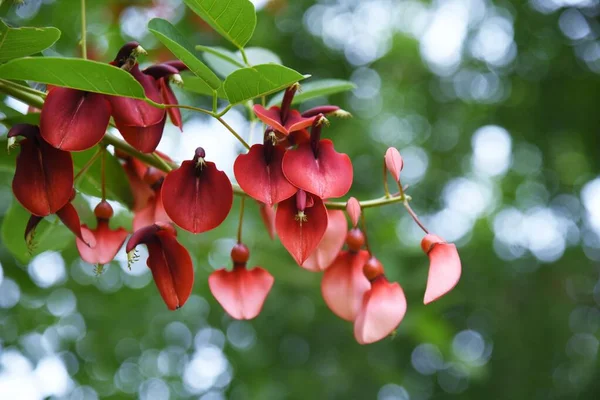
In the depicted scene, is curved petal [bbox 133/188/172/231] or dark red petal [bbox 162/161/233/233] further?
curved petal [bbox 133/188/172/231]

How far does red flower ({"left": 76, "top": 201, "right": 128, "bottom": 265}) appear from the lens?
58 cm

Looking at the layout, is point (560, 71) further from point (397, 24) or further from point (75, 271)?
point (75, 271)

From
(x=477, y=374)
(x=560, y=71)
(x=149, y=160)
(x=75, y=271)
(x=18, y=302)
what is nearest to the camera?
(x=149, y=160)

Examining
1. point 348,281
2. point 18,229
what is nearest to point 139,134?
point 348,281

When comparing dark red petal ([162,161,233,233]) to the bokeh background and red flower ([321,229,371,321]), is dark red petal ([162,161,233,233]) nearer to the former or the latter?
red flower ([321,229,371,321])

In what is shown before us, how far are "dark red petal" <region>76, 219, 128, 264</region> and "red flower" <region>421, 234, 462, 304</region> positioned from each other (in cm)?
26

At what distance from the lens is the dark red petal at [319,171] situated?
0.49 meters

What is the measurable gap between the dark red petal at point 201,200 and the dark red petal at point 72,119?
7 centimetres

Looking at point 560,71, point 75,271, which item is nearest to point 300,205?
point 75,271

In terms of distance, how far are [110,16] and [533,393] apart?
196cm

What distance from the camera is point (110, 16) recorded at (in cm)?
170

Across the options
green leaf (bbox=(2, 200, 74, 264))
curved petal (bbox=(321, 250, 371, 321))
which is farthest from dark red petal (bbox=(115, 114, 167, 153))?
green leaf (bbox=(2, 200, 74, 264))

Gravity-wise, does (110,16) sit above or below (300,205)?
below

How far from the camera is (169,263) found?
1.77 feet
